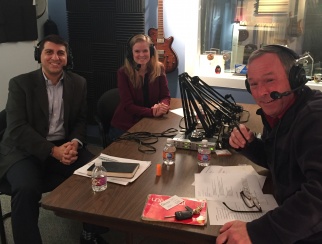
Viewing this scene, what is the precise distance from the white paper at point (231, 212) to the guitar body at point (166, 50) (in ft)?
7.56

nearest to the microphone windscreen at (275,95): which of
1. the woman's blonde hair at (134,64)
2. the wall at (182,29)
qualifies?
the woman's blonde hair at (134,64)

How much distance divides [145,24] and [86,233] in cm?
219

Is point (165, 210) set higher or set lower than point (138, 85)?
lower

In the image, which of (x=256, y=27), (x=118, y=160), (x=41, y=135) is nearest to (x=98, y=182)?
(x=118, y=160)

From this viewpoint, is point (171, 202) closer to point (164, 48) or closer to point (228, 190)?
point (228, 190)

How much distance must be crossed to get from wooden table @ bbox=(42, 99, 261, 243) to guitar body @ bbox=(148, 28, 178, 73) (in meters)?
1.83

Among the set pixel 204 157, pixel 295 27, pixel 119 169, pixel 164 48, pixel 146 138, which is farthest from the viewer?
pixel 164 48

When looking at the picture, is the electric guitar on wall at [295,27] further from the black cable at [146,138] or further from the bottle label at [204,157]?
the bottle label at [204,157]

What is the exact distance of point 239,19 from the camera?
3.49 m

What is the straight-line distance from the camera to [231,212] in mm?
1239

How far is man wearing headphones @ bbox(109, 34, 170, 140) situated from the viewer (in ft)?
8.67

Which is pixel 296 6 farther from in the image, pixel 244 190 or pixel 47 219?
pixel 47 219

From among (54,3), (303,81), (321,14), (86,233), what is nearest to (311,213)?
(303,81)

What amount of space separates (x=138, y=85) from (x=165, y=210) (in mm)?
1599
